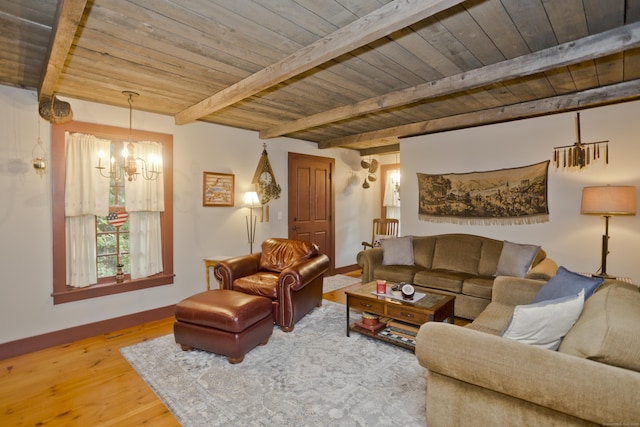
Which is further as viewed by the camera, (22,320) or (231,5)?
(22,320)

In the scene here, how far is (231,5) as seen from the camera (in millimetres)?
1835

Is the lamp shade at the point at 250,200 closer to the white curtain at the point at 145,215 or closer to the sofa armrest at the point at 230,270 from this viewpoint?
the sofa armrest at the point at 230,270

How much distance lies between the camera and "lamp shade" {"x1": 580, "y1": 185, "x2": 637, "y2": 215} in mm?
3020

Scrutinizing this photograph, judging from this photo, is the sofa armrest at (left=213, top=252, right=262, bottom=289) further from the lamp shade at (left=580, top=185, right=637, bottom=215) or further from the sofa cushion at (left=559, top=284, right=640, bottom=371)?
the lamp shade at (left=580, top=185, right=637, bottom=215)

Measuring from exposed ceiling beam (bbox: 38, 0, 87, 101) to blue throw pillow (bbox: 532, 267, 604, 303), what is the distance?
311 cm

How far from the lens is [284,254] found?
412 centimetres

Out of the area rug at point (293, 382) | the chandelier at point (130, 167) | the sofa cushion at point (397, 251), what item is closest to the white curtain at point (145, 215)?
the chandelier at point (130, 167)

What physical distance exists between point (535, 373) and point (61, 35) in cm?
297

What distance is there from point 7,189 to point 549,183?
5682 mm

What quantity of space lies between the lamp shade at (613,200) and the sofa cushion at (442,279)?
140cm

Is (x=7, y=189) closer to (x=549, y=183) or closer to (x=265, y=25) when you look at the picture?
(x=265, y=25)

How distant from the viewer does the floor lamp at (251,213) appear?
4598 millimetres

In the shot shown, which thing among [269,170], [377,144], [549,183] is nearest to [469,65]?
[549,183]

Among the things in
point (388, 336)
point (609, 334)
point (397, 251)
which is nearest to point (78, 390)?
point (388, 336)
